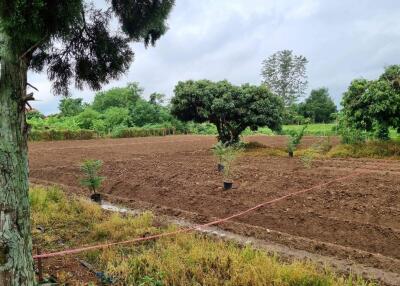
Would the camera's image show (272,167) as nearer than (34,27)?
No

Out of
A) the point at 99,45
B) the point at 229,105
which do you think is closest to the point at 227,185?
the point at 99,45

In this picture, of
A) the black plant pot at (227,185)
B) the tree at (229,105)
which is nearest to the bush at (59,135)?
the tree at (229,105)

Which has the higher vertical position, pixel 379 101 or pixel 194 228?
pixel 379 101

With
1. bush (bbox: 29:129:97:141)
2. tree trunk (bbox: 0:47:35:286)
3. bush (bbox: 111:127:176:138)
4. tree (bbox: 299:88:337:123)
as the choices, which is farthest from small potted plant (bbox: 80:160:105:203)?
tree (bbox: 299:88:337:123)

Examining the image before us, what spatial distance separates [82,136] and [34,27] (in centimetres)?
3585

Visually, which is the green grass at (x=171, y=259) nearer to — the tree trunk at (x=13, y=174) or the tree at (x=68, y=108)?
the tree trunk at (x=13, y=174)

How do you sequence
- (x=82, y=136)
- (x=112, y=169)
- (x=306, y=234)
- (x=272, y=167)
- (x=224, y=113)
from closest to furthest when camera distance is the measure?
1. (x=306, y=234)
2. (x=272, y=167)
3. (x=112, y=169)
4. (x=224, y=113)
5. (x=82, y=136)

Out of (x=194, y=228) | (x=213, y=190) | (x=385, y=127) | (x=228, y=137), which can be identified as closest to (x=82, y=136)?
(x=228, y=137)

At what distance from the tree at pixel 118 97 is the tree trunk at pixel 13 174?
62.7 metres

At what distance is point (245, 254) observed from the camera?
5.05m

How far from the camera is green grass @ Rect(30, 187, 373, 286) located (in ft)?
14.4

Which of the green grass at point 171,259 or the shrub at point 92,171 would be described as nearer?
the green grass at point 171,259

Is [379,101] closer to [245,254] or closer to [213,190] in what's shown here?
[213,190]

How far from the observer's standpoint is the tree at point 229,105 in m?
19.0
